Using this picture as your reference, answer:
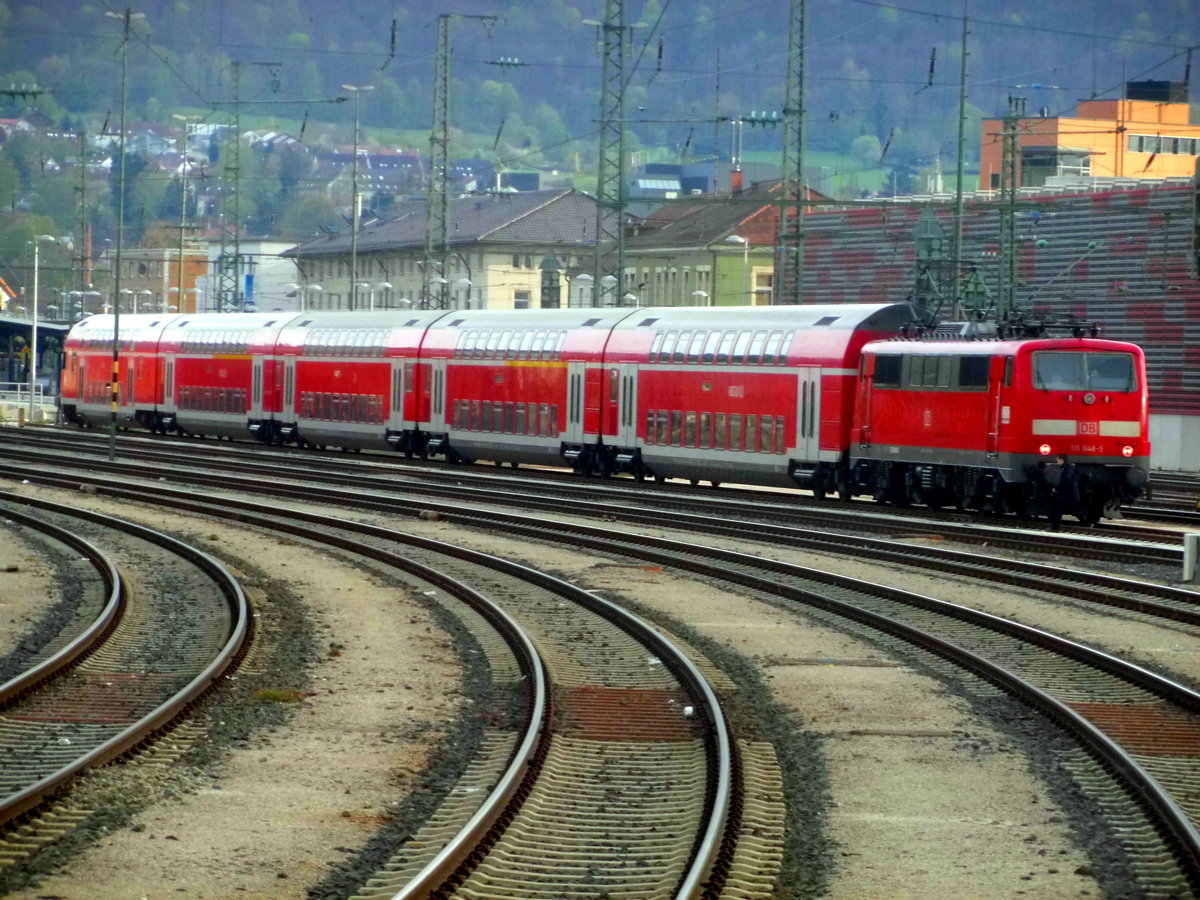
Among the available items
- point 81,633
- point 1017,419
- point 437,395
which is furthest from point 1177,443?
point 81,633

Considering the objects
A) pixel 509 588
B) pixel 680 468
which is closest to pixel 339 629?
pixel 509 588

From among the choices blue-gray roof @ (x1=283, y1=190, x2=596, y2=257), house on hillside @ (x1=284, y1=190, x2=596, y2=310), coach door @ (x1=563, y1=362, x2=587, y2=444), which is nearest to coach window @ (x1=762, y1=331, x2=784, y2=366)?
coach door @ (x1=563, y1=362, x2=587, y2=444)

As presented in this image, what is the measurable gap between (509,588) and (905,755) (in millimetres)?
11171

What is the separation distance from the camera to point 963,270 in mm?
53688

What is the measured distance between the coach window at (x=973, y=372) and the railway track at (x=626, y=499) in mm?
2339

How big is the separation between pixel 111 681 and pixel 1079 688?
26.6ft

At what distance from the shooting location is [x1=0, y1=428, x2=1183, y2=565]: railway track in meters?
29.9

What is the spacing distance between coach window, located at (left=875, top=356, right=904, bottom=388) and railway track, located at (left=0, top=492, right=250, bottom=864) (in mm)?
14432

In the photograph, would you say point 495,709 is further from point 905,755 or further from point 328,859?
point 328,859

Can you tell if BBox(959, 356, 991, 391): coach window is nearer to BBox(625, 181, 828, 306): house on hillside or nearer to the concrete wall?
the concrete wall

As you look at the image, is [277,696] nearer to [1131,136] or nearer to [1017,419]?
[1017,419]

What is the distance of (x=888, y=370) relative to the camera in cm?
3619

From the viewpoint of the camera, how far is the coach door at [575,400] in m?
46.2

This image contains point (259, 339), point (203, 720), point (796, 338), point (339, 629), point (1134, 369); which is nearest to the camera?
point (203, 720)
